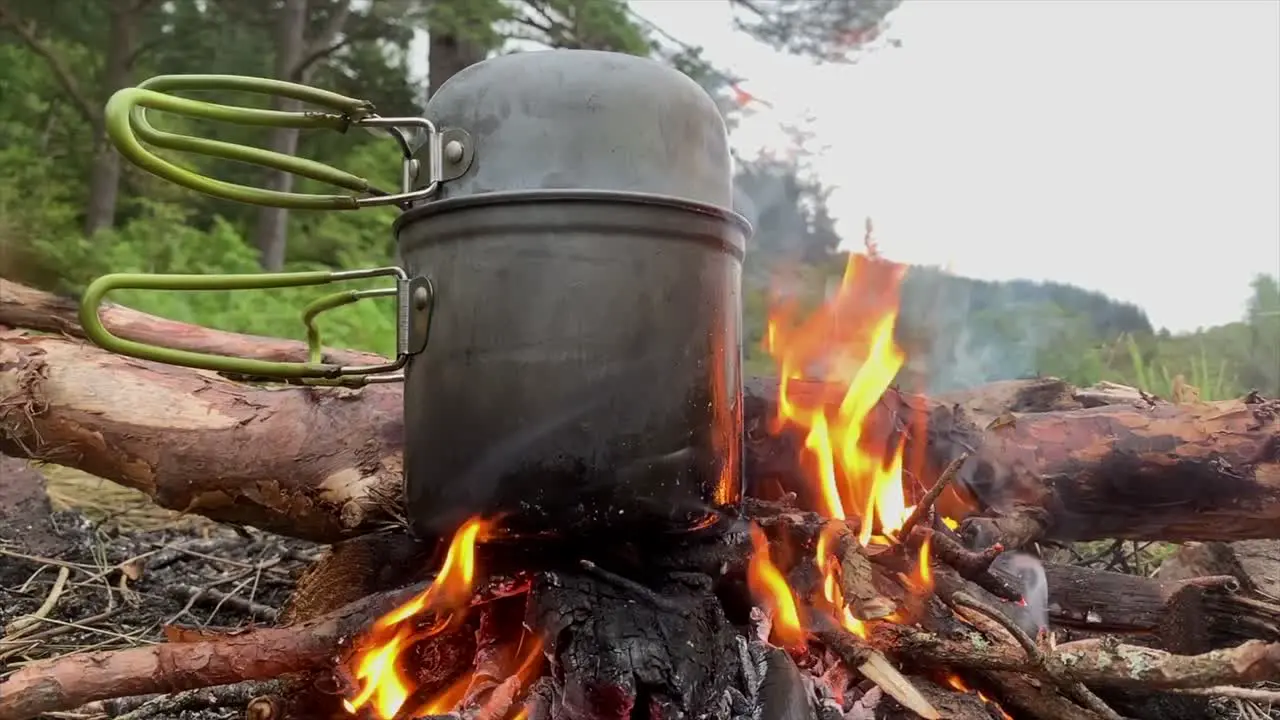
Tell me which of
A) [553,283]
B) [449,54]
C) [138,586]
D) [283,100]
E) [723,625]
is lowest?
[138,586]

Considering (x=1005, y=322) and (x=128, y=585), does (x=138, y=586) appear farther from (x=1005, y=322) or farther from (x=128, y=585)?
(x=1005, y=322)

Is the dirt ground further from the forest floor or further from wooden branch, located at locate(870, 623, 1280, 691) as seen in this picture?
wooden branch, located at locate(870, 623, 1280, 691)

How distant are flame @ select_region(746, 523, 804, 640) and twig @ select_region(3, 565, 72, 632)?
2.00 meters

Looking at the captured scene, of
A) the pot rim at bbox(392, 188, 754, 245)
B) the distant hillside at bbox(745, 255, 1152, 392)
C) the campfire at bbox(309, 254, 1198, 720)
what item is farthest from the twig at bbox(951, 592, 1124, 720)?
the distant hillside at bbox(745, 255, 1152, 392)

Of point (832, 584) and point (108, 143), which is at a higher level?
point (108, 143)

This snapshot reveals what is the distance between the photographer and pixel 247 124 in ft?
5.74

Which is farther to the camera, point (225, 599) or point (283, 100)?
point (283, 100)

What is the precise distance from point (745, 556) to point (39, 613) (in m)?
2.09

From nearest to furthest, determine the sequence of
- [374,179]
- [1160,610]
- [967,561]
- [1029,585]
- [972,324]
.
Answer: [967,561] < [1029,585] < [1160,610] < [972,324] < [374,179]

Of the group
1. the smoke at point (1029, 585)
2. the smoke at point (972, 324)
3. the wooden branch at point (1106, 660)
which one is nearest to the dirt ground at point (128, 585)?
the wooden branch at point (1106, 660)

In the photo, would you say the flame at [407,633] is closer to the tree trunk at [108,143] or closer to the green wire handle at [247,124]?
the green wire handle at [247,124]

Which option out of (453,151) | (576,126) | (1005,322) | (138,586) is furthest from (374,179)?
(576,126)

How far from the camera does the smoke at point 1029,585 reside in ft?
6.65

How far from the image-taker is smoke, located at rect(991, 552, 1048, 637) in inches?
79.8
